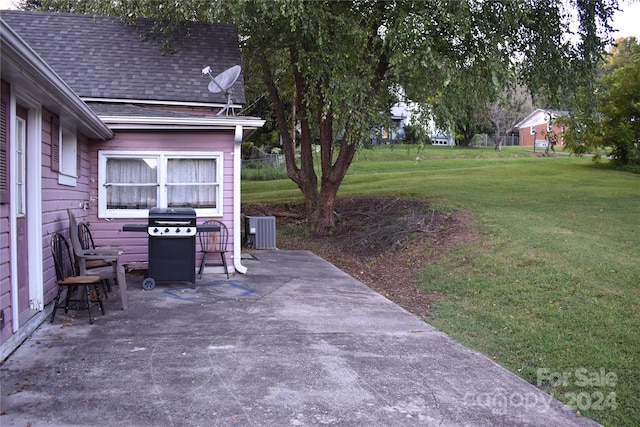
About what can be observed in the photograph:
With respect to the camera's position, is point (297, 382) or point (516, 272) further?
point (516, 272)

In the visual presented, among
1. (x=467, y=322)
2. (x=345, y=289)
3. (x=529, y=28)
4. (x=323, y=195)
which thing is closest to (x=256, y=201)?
(x=323, y=195)

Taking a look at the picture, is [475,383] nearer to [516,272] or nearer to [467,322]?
[467,322]

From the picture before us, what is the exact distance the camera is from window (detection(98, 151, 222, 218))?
10062 mm

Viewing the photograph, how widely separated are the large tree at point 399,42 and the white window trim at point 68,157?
5165 millimetres

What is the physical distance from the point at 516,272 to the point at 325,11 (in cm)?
726

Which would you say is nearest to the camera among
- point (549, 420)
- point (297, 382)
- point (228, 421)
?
point (228, 421)

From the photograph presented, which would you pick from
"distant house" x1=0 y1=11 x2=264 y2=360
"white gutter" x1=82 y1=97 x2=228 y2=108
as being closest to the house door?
"distant house" x1=0 y1=11 x2=264 y2=360

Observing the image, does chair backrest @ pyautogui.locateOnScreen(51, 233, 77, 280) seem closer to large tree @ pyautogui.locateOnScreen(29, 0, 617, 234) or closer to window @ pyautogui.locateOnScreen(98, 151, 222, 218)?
window @ pyautogui.locateOnScreen(98, 151, 222, 218)

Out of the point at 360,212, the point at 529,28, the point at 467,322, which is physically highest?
the point at 529,28

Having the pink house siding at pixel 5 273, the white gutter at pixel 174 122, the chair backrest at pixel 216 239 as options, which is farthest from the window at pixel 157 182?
the pink house siding at pixel 5 273

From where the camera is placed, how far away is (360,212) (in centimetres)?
1830

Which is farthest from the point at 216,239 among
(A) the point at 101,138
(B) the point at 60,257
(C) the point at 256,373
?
(C) the point at 256,373

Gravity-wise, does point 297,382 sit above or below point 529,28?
below

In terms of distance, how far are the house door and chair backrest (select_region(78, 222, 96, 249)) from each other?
6.60 ft
